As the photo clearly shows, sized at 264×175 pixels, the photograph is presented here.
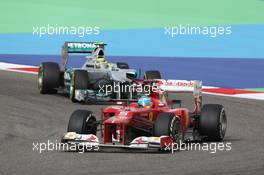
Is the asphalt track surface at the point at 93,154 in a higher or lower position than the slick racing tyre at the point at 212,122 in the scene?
lower

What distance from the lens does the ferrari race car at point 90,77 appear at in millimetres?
20000

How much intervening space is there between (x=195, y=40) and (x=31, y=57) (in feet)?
19.6

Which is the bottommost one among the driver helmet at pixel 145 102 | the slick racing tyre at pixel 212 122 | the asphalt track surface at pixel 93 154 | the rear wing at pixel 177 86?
the asphalt track surface at pixel 93 154

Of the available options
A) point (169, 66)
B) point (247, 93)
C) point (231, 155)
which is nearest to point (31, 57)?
point (169, 66)

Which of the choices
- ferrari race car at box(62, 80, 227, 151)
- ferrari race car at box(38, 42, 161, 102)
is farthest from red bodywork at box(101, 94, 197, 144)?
ferrari race car at box(38, 42, 161, 102)

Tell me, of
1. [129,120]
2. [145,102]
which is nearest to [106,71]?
[145,102]

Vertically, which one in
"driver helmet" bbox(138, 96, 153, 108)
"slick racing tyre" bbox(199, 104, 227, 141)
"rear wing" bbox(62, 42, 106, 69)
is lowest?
"slick racing tyre" bbox(199, 104, 227, 141)

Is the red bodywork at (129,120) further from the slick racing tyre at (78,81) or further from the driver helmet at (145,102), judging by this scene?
the slick racing tyre at (78,81)

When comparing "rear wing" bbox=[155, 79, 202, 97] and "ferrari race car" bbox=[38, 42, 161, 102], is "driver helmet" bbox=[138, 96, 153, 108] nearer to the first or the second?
"rear wing" bbox=[155, 79, 202, 97]

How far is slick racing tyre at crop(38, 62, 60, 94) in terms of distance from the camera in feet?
71.2

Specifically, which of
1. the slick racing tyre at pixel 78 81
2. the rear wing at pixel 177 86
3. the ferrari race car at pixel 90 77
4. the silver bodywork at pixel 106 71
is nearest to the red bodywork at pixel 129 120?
the rear wing at pixel 177 86

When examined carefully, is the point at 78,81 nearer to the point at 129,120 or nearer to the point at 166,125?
the point at 129,120

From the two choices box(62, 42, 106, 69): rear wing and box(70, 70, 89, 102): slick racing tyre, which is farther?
box(62, 42, 106, 69): rear wing

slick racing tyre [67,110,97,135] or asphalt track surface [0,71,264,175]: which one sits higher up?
slick racing tyre [67,110,97,135]
